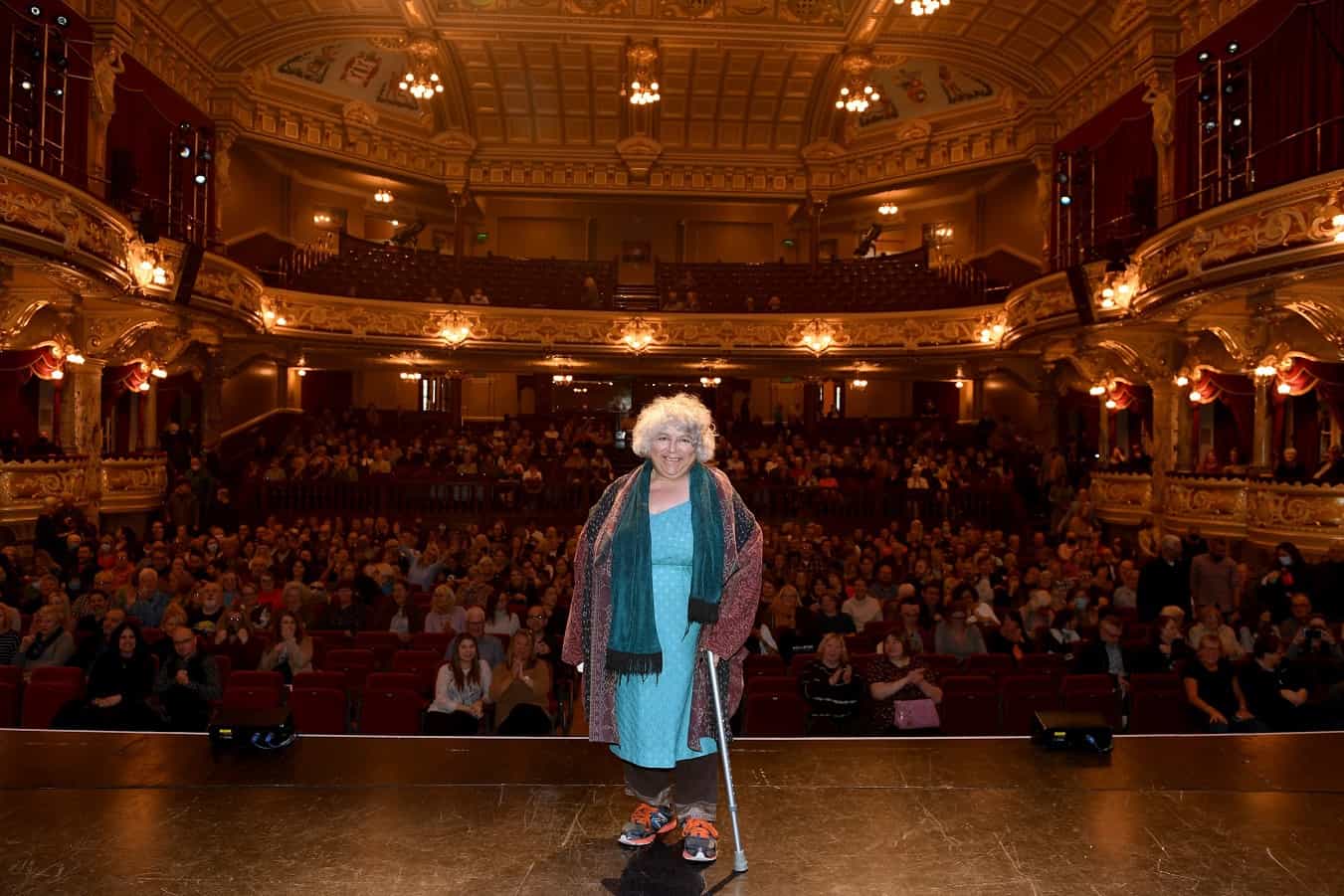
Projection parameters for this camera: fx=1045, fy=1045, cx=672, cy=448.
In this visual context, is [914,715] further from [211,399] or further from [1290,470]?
[211,399]

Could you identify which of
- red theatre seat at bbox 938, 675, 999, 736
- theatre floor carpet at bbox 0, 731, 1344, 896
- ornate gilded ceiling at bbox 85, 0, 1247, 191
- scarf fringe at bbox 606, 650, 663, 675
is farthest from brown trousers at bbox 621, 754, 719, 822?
ornate gilded ceiling at bbox 85, 0, 1247, 191

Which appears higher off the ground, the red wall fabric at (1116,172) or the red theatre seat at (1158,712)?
the red wall fabric at (1116,172)

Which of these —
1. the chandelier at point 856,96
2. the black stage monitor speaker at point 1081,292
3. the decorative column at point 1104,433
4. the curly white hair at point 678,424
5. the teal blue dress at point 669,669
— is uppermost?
the chandelier at point 856,96

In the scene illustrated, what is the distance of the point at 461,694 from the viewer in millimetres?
5742

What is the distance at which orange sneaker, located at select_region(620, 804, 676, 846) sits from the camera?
3.20 metres

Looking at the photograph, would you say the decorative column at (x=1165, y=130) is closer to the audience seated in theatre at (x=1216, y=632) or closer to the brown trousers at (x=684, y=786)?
the audience seated in theatre at (x=1216, y=632)

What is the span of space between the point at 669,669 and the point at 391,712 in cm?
312

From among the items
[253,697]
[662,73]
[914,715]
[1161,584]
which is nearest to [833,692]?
[914,715]

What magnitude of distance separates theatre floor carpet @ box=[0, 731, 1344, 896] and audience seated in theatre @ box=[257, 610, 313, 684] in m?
2.19

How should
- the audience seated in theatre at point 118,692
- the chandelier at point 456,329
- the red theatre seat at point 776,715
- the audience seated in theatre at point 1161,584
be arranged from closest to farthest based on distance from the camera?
1. the audience seated in theatre at point 118,692
2. the red theatre seat at point 776,715
3. the audience seated in theatre at point 1161,584
4. the chandelier at point 456,329

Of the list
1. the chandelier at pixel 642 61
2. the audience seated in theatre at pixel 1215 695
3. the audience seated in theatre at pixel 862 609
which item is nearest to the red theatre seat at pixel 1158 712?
the audience seated in theatre at pixel 1215 695

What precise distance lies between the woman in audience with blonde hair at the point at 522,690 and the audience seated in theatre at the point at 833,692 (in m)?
1.45

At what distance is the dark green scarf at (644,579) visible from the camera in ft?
10.3

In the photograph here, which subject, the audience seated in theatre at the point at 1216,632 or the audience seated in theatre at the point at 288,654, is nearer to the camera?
the audience seated in theatre at the point at 288,654
